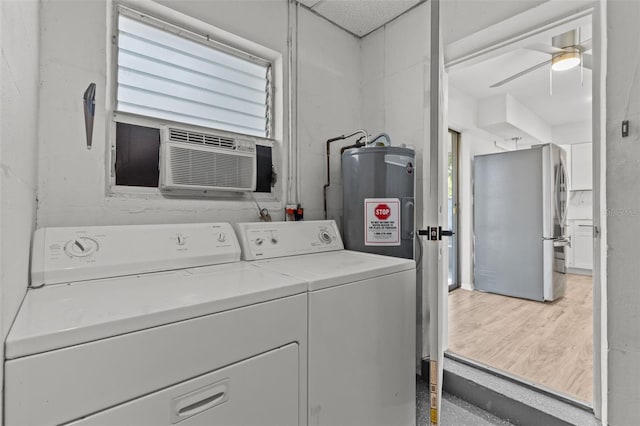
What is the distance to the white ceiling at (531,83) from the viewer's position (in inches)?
117

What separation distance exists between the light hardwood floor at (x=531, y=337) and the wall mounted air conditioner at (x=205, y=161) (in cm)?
199

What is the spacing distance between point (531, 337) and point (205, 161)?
2879mm

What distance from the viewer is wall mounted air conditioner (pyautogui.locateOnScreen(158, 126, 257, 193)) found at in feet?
5.05

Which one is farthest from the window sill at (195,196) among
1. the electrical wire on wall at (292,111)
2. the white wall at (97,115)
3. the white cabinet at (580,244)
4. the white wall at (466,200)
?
the white cabinet at (580,244)

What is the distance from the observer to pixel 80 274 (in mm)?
1093

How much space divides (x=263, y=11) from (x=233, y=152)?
98cm

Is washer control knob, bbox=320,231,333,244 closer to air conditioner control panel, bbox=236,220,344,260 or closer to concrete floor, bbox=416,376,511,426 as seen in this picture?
air conditioner control panel, bbox=236,220,344,260

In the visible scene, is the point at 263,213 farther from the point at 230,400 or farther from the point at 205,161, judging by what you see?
the point at 230,400

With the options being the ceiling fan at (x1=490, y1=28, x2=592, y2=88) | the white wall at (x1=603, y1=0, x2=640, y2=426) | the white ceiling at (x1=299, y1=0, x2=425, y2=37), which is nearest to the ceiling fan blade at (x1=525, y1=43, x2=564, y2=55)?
the ceiling fan at (x1=490, y1=28, x2=592, y2=88)

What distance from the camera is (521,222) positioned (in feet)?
11.9

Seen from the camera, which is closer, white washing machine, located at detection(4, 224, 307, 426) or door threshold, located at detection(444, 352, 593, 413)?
white washing machine, located at detection(4, 224, 307, 426)

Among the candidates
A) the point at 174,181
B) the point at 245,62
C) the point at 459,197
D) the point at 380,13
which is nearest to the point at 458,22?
the point at 380,13

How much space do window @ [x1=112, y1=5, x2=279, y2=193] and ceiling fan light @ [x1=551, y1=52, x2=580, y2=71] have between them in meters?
2.30

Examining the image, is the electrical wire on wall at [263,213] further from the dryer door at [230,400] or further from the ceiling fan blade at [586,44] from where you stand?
the ceiling fan blade at [586,44]
